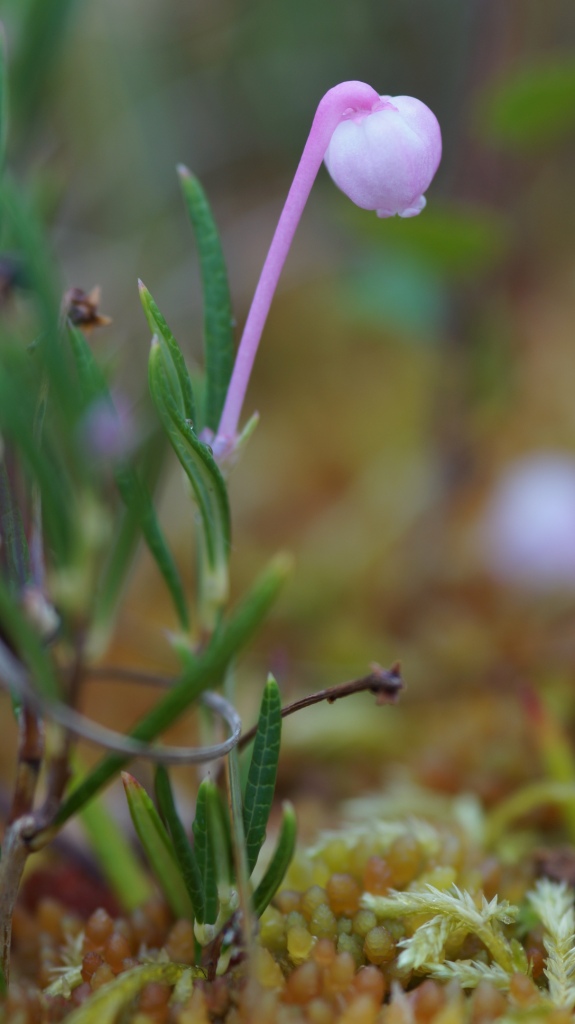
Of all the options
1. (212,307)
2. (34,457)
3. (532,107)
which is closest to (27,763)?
(34,457)

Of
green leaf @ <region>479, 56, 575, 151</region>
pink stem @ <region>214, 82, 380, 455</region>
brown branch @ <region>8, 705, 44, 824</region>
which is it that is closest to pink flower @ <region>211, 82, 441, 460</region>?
pink stem @ <region>214, 82, 380, 455</region>

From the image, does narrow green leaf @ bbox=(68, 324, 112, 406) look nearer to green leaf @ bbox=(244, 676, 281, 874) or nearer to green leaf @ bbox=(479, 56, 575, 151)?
green leaf @ bbox=(244, 676, 281, 874)

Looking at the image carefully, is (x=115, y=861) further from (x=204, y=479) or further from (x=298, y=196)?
(x=298, y=196)

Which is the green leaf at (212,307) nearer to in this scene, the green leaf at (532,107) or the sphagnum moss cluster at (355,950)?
the sphagnum moss cluster at (355,950)

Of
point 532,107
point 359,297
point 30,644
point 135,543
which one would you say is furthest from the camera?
point 359,297

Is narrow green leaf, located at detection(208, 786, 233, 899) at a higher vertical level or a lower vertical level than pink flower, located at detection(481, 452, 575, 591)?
higher

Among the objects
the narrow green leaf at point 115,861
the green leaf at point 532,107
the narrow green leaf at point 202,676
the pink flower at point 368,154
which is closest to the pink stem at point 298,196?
the pink flower at point 368,154
